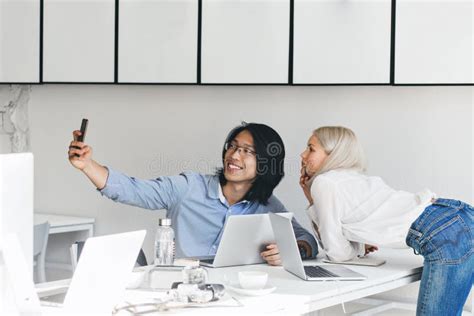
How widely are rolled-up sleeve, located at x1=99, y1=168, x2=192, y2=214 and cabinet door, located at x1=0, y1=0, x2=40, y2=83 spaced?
2060 millimetres

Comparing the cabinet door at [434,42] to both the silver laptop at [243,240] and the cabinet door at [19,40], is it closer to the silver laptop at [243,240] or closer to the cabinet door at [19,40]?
the silver laptop at [243,240]

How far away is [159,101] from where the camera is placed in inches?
233

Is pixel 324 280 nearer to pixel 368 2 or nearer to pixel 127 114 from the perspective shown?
pixel 368 2

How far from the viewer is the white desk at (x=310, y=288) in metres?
2.96

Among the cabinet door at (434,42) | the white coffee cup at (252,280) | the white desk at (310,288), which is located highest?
the cabinet door at (434,42)

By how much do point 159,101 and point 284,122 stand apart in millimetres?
920

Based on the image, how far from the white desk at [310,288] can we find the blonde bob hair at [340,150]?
0.48 m

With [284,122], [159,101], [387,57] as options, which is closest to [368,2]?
[387,57]

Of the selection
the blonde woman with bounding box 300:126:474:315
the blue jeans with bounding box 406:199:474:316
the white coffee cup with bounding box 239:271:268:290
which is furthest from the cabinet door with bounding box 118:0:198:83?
the white coffee cup with bounding box 239:271:268:290

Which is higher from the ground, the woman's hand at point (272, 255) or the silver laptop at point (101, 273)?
the silver laptop at point (101, 273)

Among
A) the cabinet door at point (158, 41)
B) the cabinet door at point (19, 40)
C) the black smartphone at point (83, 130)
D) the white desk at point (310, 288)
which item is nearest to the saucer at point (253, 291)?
the white desk at point (310, 288)

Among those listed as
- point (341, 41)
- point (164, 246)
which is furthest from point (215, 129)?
point (164, 246)

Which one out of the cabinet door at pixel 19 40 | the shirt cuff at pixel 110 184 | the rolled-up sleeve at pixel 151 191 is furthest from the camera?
the cabinet door at pixel 19 40

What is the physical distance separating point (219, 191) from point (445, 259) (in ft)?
4.10
